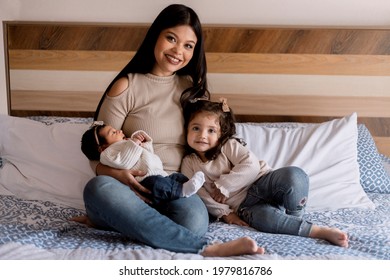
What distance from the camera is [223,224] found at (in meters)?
1.40

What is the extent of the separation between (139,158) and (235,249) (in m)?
0.36

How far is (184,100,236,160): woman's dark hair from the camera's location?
1.42 m

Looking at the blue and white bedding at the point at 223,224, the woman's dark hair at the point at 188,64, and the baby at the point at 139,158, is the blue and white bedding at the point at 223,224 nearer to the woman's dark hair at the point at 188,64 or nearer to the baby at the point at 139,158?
the baby at the point at 139,158

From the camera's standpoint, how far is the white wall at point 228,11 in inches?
75.7

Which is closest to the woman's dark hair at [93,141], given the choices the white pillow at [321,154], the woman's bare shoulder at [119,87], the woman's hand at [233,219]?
the woman's bare shoulder at [119,87]

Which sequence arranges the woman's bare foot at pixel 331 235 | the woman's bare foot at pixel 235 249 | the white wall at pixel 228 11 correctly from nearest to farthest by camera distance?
the woman's bare foot at pixel 235 249
the woman's bare foot at pixel 331 235
the white wall at pixel 228 11

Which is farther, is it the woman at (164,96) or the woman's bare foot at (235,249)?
the woman at (164,96)

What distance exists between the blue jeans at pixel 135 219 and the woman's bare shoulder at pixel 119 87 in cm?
32

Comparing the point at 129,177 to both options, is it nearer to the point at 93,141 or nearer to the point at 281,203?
the point at 93,141

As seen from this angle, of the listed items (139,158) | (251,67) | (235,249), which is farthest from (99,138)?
(251,67)

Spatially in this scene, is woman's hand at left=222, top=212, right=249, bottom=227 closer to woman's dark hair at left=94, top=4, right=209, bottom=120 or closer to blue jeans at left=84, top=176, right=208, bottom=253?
blue jeans at left=84, top=176, right=208, bottom=253

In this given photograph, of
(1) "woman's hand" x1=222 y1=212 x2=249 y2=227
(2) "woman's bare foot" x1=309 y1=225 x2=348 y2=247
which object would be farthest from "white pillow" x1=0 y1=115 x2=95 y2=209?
(2) "woman's bare foot" x1=309 y1=225 x2=348 y2=247
